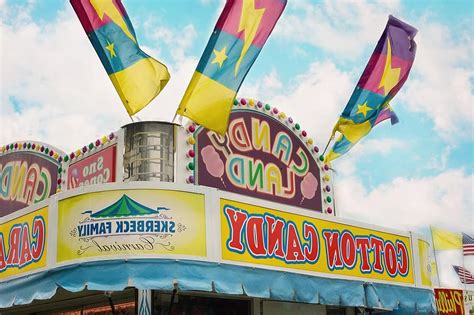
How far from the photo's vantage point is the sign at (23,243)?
36.3 ft

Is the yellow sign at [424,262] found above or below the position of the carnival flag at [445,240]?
below

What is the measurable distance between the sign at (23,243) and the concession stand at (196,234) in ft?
0.11

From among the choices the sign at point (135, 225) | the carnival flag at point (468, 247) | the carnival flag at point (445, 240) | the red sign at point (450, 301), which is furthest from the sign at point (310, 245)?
the carnival flag at point (445, 240)

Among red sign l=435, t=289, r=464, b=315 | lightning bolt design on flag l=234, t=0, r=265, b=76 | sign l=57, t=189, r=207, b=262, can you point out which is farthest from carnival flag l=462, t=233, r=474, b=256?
sign l=57, t=189, r=207, b=262

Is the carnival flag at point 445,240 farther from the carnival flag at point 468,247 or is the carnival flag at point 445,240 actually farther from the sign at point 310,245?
the sign at point 310,245

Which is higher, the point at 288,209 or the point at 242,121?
the point at 242,121

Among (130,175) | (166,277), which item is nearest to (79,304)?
(130,175)

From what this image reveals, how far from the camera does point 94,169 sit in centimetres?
1398

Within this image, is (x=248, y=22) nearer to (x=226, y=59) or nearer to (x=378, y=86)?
(x=226, y=59)

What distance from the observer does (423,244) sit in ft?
48.6

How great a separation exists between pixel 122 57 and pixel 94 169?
296 cm

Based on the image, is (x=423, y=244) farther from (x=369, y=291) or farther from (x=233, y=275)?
(x=233, y=275)

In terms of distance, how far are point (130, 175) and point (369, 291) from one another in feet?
16.7

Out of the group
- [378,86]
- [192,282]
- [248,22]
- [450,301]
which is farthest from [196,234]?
[450,301]
